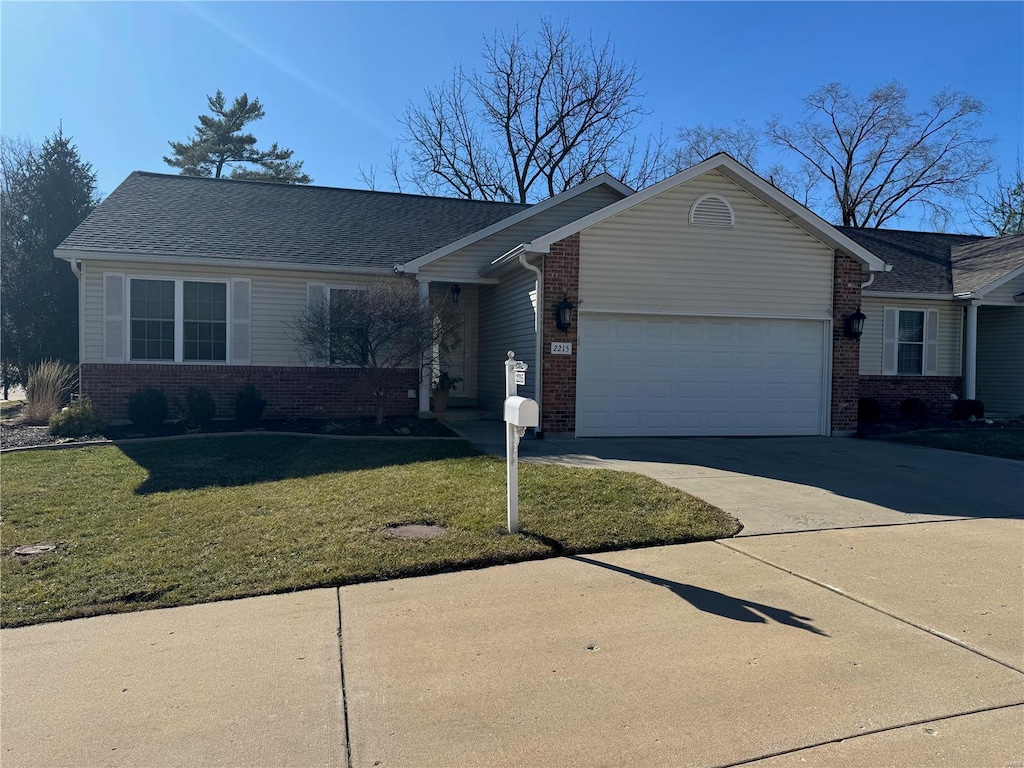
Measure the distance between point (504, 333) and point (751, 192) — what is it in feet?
17.6

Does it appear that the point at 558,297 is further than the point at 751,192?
No

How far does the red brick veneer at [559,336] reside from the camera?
11.7 metres

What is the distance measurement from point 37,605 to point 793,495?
7.09 meters

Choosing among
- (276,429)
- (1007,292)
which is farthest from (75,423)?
(1007,292)

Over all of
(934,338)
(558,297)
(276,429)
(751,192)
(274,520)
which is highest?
(751,192)

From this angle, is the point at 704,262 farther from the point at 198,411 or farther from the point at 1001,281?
the point at 198,411

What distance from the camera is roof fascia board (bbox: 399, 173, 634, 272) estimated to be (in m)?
13.7

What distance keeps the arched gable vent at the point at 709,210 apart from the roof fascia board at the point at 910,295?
633cm

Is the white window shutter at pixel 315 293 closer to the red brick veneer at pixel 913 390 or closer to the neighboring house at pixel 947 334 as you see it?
the neighboring house at pixel 947 334

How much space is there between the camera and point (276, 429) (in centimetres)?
1251

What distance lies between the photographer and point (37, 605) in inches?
186

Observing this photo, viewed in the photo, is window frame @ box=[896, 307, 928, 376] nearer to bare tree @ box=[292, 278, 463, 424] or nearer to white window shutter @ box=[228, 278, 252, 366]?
bare tree @ box=[292, 278, 463, 424]

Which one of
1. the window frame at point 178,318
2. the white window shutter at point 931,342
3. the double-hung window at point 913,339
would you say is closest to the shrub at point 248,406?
the window frame at point 178,318

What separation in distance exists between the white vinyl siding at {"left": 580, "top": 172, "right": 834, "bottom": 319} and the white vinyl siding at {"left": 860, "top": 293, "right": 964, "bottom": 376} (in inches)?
201
